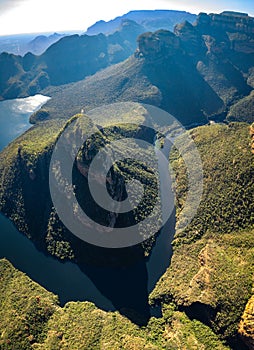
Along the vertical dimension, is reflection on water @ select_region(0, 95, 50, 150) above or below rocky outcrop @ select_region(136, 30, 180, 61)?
below

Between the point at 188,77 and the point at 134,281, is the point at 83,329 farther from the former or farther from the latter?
the point at 188,77

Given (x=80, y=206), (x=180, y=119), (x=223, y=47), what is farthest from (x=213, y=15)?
(x=80, y=206)

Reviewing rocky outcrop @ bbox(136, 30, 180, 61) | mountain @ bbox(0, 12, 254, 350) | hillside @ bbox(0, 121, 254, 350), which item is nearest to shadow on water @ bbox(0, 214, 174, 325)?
mountain @ bbox(0, 12, 254, 350)

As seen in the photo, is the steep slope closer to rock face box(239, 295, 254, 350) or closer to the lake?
the lake

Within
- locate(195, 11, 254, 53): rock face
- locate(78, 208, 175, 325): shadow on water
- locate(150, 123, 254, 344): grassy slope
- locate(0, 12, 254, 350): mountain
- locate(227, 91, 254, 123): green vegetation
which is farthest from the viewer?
locate(195, 11, 254, 53): rock face

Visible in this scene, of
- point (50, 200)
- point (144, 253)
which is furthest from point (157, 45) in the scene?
point (144, 253)

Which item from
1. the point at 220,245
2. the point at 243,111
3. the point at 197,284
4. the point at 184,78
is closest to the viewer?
the point at 197,284
